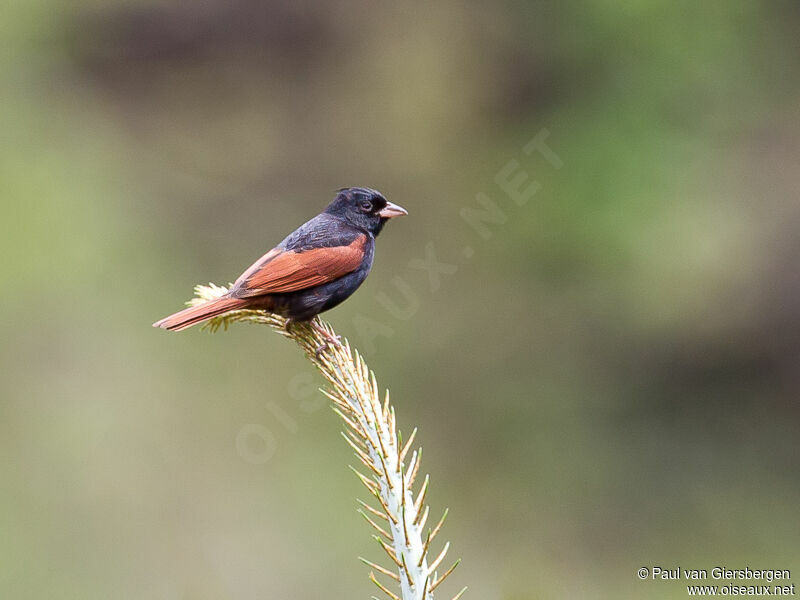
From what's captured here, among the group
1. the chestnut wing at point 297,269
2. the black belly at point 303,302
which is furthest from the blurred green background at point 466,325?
the chestnut wing at point 297,269

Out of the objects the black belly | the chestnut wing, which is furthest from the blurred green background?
the chestnut wing

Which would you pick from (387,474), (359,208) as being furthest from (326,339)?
(387,474)

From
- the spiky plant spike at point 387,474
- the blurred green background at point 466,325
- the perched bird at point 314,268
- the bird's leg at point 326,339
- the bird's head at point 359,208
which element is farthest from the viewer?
the blurred green background at point 466,325

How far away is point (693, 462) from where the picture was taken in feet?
24.7

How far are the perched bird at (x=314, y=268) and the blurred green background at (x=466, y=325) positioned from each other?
9.65 feet

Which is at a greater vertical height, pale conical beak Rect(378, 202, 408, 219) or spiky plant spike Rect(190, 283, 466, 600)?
pale conical beak Rect(378, 202, 408, 219)

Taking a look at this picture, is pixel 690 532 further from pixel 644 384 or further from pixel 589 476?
pixel 644 384

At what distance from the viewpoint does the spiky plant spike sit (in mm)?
1796

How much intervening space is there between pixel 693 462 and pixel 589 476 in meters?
0.98

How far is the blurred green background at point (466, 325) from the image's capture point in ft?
22.0

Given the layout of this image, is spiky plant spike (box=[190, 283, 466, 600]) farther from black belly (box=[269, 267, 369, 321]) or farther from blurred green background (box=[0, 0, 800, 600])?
blurred green background (box=[0, 0, 800, 600])

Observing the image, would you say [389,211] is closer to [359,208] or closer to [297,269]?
[359,208]

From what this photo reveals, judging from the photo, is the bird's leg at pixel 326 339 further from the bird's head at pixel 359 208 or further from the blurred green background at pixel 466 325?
the blurred green background at pixel 466 325

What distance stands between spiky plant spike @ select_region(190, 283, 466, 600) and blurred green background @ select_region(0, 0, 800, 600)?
143 inches
